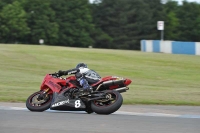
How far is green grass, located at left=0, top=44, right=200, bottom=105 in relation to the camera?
1536 centimetres

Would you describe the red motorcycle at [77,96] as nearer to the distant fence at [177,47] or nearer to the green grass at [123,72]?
the green grass at [123,72]

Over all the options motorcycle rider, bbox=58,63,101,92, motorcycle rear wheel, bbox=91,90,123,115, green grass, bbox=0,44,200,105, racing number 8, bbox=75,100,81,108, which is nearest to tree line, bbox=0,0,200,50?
green grass, bbox=0,44,200,105

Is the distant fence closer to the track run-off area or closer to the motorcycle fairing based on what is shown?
the track run-off area

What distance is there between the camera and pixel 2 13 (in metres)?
76.6

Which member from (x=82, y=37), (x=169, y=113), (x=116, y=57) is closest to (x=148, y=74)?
(x=116, y=57)

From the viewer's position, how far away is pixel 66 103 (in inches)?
428

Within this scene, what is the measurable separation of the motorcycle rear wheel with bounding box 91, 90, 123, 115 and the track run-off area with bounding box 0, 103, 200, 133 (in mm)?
138

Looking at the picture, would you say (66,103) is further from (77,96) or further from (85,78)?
(85,78)

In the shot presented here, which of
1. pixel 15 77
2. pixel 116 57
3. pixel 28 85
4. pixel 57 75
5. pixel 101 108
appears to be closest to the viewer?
pixel 101 108

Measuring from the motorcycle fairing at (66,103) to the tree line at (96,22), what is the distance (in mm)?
64734

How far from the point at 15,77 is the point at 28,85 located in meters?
2.99

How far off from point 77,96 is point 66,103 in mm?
275

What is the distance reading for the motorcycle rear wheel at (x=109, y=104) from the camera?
10422 millimetres

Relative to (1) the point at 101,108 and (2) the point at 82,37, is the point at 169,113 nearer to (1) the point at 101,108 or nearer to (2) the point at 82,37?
Answer: (1) the point at 101,108
